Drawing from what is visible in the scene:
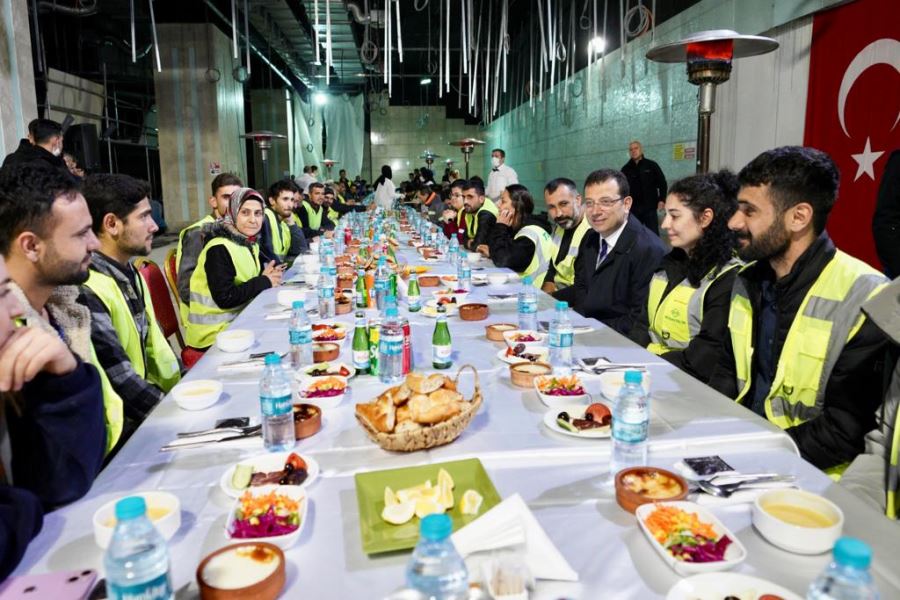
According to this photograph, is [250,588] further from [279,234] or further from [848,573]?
[279,234]

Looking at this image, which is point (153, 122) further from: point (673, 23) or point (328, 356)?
point (328, 356)

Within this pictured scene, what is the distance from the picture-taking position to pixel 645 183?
5.91 metres

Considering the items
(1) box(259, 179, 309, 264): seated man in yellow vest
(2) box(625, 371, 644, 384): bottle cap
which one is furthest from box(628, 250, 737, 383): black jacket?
(1) box(259, 179, 309, 264): seated man in yellow vest

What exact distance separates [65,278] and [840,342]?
1985mm

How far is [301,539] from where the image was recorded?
3.29 ft

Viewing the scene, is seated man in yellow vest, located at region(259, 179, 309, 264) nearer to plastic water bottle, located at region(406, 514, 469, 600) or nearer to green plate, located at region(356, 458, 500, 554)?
green plate, located at region(356, 458, 500, 554)

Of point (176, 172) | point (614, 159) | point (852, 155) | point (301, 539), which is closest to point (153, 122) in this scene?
point (176, 172)

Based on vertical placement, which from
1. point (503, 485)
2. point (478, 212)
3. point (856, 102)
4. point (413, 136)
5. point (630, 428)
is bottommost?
point (503, 485)

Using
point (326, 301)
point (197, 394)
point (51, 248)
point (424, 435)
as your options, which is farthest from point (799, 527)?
point (326, 301)

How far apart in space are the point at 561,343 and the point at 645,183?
4.56 meters

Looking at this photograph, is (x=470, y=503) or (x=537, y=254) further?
(x=537, y=254)

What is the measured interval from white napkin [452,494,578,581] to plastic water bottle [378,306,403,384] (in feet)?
2.65

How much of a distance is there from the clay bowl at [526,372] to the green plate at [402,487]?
530 millimetres

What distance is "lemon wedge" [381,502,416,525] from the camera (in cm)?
102
